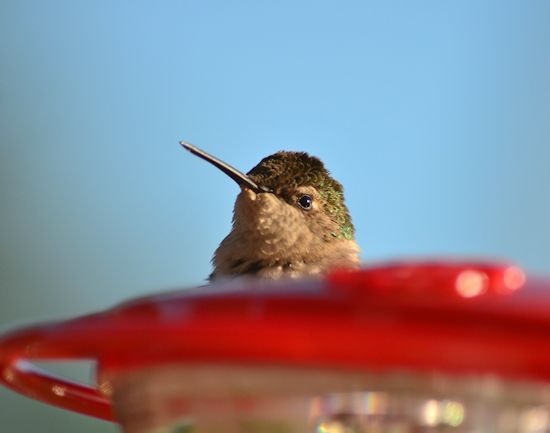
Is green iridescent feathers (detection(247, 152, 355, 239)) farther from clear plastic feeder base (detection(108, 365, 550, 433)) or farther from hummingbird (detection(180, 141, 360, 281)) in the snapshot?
clear plastic feeder base (detection(108, 365, 550, 433))

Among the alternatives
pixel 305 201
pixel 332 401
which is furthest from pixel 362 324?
pixel 305 201

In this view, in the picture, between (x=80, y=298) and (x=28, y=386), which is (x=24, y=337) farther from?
(x=80, y=298)

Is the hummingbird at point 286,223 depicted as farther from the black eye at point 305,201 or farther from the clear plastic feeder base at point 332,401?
the clear plastic feeder base at point 332,401

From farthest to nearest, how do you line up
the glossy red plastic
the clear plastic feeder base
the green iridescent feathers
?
1. the green iridescent feathers
2. the clear plastic feeder base
3. the glossy red plastic

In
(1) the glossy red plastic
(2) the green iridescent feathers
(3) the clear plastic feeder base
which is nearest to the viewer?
(1) the glossy red plastic

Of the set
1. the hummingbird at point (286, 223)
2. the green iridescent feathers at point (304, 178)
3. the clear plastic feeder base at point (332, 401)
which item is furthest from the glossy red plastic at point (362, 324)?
the green iridescent feathers at point (304, 178)

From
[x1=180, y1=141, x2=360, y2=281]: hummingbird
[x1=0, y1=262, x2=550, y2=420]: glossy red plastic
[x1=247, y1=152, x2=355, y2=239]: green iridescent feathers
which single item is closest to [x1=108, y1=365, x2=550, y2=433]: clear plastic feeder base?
[x1=0, y1=262, x2=550, y2=420]: glossy red plastic

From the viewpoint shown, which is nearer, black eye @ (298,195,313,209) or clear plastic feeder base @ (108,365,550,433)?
clear plastic feeder base @ (108,365,550,433)

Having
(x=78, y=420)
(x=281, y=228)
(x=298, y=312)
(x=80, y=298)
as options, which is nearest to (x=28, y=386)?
(x=298, y=312)
